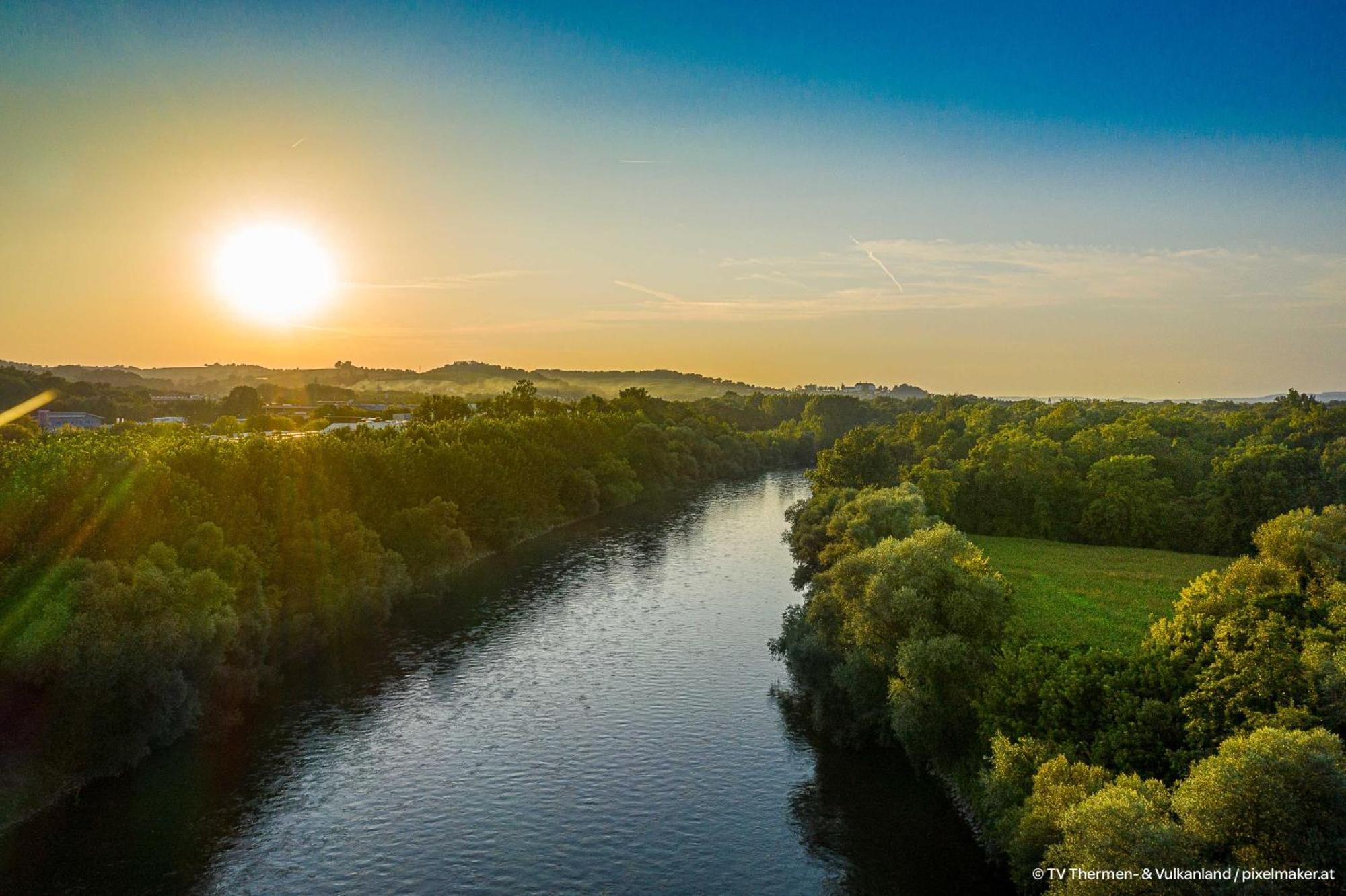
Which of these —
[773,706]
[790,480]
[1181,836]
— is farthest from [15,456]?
[790,480]

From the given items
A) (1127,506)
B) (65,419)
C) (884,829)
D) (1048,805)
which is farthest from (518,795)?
(65,419)

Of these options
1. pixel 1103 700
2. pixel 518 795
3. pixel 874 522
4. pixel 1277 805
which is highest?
pixel 874 522

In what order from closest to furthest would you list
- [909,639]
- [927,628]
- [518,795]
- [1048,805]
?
[1048,805]
[518,795]
[927,628]
[909,639]

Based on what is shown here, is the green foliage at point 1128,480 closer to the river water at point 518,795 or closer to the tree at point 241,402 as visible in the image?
the river water at point 518,795

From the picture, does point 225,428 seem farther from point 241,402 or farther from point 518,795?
point 241,402

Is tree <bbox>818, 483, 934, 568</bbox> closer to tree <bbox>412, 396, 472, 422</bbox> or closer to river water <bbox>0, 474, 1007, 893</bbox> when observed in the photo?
river water <bbox>0, 474, 1007, 893</bbox>

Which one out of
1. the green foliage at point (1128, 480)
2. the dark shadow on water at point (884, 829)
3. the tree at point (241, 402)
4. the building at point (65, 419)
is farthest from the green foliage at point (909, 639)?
the tree at point (241, 402)

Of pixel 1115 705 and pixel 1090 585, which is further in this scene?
pixel 1090 585

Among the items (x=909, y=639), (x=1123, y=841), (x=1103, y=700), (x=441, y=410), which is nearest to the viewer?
(x=1123, y=841)
